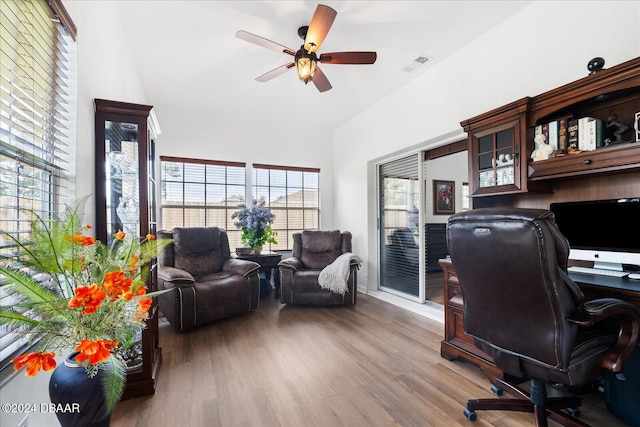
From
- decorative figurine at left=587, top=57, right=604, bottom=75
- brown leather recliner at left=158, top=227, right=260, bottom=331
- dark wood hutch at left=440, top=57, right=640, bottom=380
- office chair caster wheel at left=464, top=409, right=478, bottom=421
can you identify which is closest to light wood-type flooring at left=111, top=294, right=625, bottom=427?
office chair caster wheel at left=464, top=409, right=478, bottom=421

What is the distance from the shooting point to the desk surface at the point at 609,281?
1.51 meters

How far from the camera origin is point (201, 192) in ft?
15.5

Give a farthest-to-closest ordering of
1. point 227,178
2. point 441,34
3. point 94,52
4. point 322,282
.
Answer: point 227,178 < point 322,282 < point 441,34 < point 94,52

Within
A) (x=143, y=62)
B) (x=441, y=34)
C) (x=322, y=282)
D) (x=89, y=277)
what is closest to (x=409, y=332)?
(x=322, y=282)

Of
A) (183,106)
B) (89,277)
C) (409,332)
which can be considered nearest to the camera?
(89,277)

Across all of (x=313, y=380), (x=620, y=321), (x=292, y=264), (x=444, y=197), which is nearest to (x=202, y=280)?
(x=292, y=264)

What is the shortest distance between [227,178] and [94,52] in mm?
3012

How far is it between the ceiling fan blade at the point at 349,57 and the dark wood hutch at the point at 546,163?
1.07 meters

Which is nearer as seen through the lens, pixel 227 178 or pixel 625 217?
pixel 625 217

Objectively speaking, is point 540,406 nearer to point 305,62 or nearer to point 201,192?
point 305,62

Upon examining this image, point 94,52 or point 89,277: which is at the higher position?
point 94,52

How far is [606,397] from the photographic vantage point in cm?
177

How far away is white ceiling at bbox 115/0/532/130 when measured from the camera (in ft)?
7.93

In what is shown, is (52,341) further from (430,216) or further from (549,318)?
(430,216)
